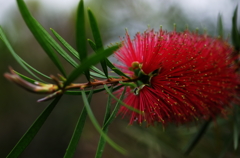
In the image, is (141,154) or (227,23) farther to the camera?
(227,23)

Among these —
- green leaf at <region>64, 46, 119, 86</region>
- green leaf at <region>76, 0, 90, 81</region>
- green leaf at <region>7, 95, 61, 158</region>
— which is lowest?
green leaf at <region>7, 95, 61, 158</region>

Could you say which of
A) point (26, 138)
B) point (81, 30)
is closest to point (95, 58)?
point (81, 30)

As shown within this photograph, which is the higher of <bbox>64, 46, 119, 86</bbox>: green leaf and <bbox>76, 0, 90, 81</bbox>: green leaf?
<bbox>76, 0, 90, 81</bbox>: green leaf

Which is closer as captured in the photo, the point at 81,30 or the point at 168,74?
the point at 81,30

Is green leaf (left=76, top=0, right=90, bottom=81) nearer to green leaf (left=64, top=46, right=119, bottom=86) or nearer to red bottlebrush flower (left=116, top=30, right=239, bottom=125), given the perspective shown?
green leaf (left=64, top=46, right=119, bottom=86)

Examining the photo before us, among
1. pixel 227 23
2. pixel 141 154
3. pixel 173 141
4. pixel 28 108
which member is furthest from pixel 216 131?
pixel 28 108

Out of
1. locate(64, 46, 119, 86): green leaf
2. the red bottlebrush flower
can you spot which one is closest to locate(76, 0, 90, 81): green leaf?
locate(64, 46, 119, 86): green leaf

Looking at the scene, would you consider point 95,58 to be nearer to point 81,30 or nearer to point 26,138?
point 81,30

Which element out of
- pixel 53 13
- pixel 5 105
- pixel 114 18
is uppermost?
pixel 53 13

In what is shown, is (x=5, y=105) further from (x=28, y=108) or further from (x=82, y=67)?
(x=82, y=67)
